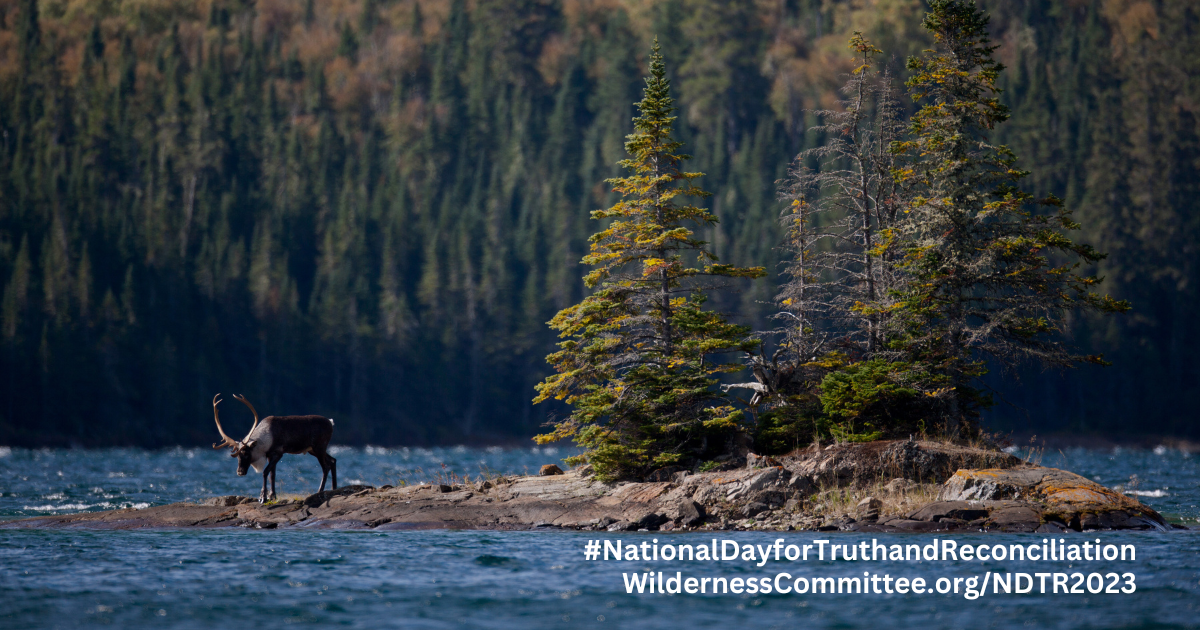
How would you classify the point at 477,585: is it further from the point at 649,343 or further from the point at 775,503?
the point at 649,343

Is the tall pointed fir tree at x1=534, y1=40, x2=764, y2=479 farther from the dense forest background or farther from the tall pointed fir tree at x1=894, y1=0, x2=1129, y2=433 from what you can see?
the dense forest background

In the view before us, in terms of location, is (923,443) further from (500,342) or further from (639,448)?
(500,342)

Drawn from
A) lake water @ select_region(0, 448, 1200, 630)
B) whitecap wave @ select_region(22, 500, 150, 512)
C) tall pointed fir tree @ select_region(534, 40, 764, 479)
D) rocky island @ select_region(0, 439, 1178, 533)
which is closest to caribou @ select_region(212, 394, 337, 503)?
rocky island @ select_region(0, 439, 1178, 533)

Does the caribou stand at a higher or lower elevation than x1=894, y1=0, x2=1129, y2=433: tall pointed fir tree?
lower

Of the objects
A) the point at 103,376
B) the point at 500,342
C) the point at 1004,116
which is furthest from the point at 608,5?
the point at 1004,116

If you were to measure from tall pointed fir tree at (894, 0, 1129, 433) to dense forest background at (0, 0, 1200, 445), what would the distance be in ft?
Answer: 200

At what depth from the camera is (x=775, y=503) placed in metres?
27.7

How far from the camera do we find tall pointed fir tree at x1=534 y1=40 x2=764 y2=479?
99.3ft

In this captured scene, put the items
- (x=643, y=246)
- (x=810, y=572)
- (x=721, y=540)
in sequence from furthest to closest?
(x=643, y=246) → (x=721, y=540) → (x=810, y=572)

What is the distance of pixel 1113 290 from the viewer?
120000 millimetres

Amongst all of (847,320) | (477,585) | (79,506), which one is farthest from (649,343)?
(79,506)

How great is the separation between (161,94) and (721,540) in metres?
142

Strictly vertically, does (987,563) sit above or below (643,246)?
below

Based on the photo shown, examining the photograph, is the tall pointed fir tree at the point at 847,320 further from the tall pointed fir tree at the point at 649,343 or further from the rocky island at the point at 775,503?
the tall pointed fir tree at the point at 649,343
